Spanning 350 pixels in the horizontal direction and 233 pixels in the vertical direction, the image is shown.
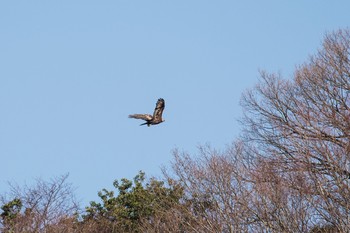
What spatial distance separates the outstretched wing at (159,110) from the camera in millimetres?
23266

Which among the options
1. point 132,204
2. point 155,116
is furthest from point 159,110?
point 132,204

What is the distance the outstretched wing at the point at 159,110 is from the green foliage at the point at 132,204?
16.0 feet

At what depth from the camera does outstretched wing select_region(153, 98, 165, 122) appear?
23.3 m

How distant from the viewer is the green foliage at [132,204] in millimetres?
29203

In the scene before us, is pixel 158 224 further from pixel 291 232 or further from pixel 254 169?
pixel 291 232

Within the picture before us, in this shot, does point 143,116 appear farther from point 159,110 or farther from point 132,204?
point 132,204

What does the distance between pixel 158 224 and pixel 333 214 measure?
823 centimetres

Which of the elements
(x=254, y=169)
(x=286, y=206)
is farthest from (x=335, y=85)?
(x=286, y=206)

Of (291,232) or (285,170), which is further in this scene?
(285,170)

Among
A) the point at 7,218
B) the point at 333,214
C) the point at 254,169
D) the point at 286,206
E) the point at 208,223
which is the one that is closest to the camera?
the point at 333,214

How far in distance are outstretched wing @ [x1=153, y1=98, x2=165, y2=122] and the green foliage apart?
4881 mm

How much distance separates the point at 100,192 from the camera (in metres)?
32.6

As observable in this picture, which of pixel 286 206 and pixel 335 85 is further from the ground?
pixel 335 85

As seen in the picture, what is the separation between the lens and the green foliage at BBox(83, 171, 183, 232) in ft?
95.8
